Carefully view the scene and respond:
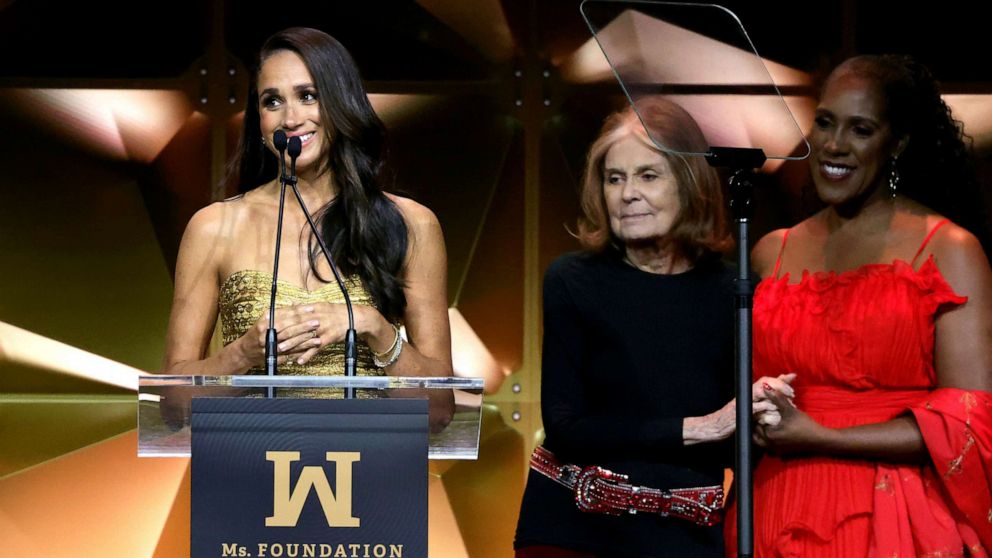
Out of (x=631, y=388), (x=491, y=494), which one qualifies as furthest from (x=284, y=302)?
(x=491, y=494)

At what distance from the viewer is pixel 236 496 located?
1977 millimetres

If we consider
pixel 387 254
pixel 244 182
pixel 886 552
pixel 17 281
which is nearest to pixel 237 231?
pixel 244 182

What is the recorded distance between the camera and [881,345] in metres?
2.78

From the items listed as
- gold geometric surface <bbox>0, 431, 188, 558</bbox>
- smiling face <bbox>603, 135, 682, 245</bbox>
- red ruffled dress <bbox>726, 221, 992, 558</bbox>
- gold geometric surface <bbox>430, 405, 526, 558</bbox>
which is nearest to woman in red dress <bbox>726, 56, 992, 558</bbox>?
red ruffled dress <bbox>726, 221, 992, 558</bbox>

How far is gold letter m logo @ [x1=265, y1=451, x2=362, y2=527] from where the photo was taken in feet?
6.50

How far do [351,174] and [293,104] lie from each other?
0.60 ft

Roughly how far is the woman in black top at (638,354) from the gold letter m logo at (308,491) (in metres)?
0.83

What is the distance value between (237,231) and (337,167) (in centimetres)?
25

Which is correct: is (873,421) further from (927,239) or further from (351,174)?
(351,174)

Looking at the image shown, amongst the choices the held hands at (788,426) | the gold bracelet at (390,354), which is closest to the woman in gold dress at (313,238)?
the gold bracelet at (390,354)

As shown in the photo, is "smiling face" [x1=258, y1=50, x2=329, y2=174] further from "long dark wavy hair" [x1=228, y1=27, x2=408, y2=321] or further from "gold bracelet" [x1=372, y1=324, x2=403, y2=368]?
"gold bracelet" [x1=372, y1=324, x2=403, y2=368]

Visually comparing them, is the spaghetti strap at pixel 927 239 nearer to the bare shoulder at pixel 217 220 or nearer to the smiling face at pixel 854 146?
the smiling face at pixel 854 146

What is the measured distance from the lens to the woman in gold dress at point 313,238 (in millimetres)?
2908

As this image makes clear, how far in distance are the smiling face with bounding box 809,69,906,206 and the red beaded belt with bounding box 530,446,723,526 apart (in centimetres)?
69
